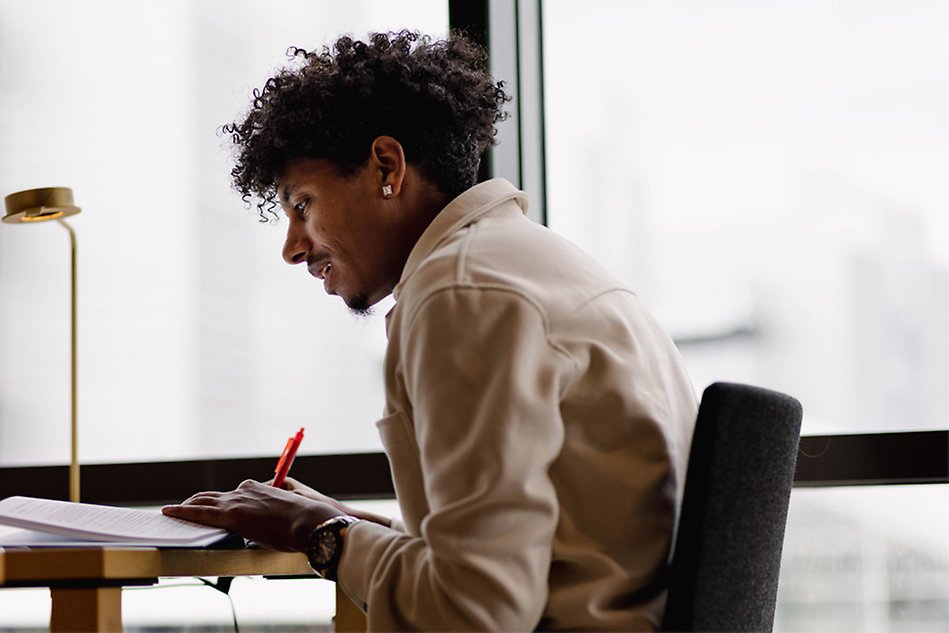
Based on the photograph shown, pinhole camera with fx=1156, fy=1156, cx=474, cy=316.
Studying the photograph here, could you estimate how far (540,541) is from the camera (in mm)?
1036

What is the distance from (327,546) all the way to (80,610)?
0.27 meters

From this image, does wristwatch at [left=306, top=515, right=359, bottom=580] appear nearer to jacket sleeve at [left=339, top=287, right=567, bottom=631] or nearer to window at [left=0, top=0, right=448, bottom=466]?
jacket sleeve at [left=339, top=287, right=567, bottom=631]

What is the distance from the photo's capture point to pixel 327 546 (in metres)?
1.24

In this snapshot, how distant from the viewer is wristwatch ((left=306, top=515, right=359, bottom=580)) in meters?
1.23

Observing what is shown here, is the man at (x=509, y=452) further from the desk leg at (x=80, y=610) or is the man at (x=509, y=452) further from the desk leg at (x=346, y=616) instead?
the desk leg at (x=346, y=616)

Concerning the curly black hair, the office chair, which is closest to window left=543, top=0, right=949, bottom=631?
the curly black hair

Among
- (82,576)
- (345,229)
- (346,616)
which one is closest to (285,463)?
(346,616)

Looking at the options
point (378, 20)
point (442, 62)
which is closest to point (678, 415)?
point (442, 62)

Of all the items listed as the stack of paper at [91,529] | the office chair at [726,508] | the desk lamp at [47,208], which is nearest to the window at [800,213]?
the desk lamp at [47,208]

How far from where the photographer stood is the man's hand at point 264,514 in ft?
4.23

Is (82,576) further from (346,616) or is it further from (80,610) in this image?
(346,616)

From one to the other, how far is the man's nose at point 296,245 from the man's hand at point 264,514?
1.20 feet

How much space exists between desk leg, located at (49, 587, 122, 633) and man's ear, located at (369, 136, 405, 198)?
604 millimetres

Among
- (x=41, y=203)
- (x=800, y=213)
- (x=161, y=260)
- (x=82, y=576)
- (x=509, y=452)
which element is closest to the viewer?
(x=509, y=452)
